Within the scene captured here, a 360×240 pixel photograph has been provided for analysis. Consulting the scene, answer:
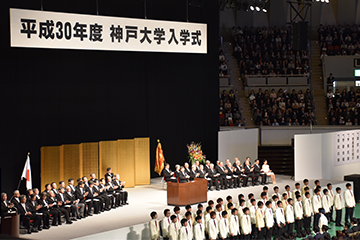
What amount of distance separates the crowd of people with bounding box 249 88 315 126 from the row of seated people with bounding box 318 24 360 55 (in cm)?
384

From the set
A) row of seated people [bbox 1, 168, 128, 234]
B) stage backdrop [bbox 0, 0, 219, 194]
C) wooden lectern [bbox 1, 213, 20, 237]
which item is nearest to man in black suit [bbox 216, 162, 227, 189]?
stage backdrop [bbox 0, 0, 219, 194]

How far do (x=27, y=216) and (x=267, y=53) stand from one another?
17132 millimetres

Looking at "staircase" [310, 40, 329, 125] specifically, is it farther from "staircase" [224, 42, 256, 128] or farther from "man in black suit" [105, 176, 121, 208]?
"man in black suit" [105, 176, 121, 208]

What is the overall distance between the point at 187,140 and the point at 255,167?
2.59 meters

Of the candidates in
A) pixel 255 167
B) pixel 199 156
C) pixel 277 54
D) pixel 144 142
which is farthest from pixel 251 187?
pixel 277 54

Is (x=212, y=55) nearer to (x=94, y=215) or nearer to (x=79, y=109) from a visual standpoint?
(x=79, y=109)

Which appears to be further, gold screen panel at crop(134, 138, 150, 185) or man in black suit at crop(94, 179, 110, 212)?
gold screen panel at crop(134, 138, 150, 185)

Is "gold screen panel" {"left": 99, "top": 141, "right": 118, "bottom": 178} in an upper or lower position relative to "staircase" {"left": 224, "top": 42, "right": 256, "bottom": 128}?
lower

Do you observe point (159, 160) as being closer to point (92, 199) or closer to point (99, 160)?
point (99, 160)

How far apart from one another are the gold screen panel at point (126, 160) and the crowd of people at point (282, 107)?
7.50 m

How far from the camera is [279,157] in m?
21.3

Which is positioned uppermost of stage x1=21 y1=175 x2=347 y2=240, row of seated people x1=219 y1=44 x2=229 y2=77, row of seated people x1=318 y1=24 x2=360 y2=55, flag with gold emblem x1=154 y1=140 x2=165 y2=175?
row of seated people x1=318 y1=24 x2=360 y2=55

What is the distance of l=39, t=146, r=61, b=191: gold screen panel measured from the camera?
1452cm

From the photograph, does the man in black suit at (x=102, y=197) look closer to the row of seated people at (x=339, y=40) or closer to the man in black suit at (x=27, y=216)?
Result: the man in black suit at (x=27, y=216)
